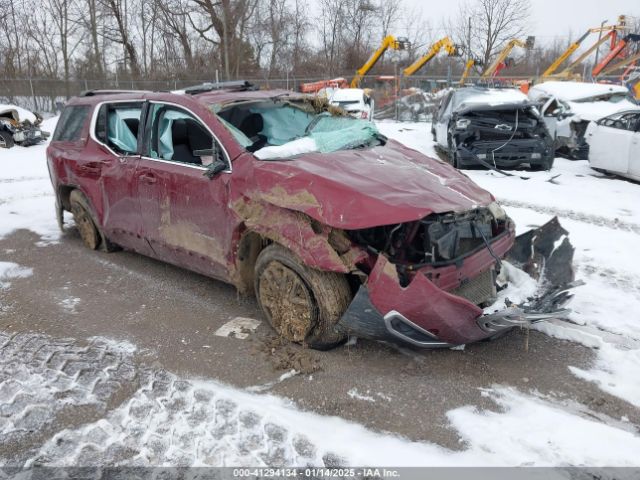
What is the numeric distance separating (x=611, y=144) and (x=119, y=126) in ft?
28.2

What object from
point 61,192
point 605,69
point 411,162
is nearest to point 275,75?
point 605,69

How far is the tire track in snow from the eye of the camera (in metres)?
6.59

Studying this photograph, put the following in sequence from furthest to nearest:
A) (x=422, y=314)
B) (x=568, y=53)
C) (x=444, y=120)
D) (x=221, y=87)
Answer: (x=568, y=53) < (x=444, y=120) < (x=221, y=87) < (x=422, y=314)

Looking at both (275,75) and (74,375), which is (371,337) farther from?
(275,75)

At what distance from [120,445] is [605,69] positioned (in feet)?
101

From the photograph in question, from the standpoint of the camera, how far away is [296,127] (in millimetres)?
4738

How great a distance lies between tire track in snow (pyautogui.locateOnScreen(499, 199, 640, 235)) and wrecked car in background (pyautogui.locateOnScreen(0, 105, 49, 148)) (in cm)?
1319

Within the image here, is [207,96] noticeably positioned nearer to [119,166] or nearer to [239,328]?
[119,166]

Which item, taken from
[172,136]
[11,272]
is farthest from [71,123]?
[172,136]

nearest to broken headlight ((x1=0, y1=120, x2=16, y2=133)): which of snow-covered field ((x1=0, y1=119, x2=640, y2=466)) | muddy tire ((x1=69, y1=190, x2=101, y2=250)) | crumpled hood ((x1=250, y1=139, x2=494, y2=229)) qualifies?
muddy tire ((x1=69, y1=190, x2=101, y2=250))

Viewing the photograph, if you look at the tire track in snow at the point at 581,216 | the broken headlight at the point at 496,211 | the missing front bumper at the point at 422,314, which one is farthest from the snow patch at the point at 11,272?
the tire track in snow at the point at 581,216

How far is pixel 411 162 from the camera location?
4.08 meters

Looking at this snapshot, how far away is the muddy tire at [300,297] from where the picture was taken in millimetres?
3379

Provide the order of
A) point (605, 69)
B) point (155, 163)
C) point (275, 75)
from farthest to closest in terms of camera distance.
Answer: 1. point (275, 75)
2. point (605, 69)
3. point (155, 163)
